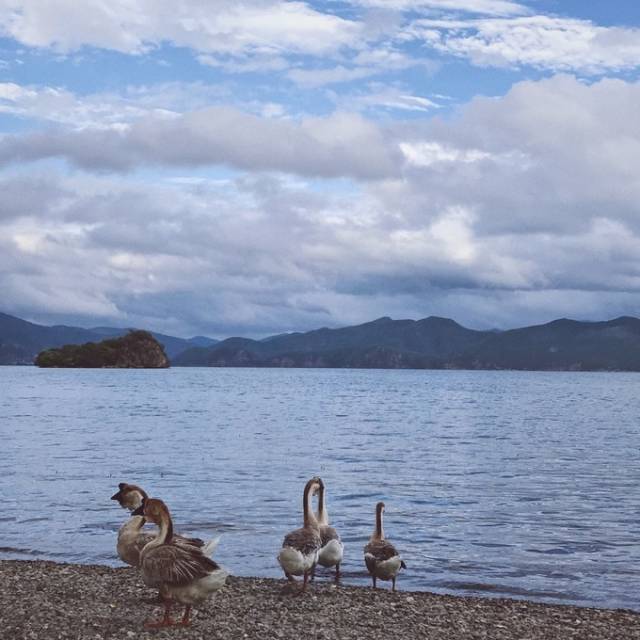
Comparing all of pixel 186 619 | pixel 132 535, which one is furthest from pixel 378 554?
pixel 186 619

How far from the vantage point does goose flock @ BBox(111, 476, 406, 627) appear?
1452cm

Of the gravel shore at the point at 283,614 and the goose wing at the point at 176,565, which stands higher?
the goose wing at the point at 176,565

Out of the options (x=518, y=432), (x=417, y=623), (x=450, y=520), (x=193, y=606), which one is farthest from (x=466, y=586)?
(x=518, y=432)

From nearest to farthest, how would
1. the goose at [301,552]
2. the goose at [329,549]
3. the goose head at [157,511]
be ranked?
1. the goose head at [157,511]
2. the goose at [301,552]
3. the goose at [329,549]

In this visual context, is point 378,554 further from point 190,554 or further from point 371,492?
point 371,492

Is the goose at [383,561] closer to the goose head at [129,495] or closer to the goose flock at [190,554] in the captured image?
the goose flock at [190,554]

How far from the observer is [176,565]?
47.5 feet

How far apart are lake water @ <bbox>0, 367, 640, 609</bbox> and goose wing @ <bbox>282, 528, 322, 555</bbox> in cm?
331

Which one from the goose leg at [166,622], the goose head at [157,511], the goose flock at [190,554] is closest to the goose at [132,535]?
the goose flock at [190,554]

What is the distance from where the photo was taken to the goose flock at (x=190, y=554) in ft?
47.6

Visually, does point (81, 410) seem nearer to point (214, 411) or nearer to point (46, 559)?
point (214, 411)

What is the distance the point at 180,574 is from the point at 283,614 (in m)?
2.55

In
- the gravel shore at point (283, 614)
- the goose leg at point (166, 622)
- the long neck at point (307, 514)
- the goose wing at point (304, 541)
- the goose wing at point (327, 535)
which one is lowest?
the gravel shore at point (283, 614)

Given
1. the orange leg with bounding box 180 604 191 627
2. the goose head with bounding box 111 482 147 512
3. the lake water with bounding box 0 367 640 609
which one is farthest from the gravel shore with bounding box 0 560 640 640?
the lake water with bounding box 0 367 640 609
